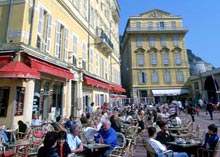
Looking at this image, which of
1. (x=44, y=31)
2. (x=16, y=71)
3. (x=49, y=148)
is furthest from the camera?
(x=44, y=31)

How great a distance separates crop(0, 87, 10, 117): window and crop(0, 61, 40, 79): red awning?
121 centimetres

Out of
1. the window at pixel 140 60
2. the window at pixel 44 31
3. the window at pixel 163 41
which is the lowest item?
the window at pixel 44 31

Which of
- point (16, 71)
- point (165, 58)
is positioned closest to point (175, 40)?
point (165, 58)

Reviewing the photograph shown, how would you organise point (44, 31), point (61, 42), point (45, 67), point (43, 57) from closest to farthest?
point (45, 67) < point (43, 57) < point (44, 31) < point (61, 42)

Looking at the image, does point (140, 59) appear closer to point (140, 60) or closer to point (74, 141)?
point (140, 60)

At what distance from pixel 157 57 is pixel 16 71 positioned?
120 feet

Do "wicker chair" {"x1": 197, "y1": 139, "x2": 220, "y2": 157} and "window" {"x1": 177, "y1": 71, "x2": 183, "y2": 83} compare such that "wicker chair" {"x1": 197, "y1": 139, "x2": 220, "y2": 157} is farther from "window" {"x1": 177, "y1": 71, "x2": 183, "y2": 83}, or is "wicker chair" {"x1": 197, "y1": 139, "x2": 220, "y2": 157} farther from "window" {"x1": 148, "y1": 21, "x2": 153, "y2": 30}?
"window" {"x1": 148, "y1": 21, "x2": 153, "y2": 30}

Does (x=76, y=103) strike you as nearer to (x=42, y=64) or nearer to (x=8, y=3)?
(x=42, y=64)

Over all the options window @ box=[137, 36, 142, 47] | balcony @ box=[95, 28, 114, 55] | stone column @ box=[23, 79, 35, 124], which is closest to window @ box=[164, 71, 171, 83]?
window @ box=[137, 36, 142, 47]

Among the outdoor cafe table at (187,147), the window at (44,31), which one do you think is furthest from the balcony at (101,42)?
the outdoor cafe table at (187,147)

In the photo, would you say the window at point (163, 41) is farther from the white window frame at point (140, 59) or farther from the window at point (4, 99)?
the window at point (4, 99)

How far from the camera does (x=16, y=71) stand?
7422mm

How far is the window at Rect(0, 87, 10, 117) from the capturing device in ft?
27.0

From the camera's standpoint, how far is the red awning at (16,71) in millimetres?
7340
